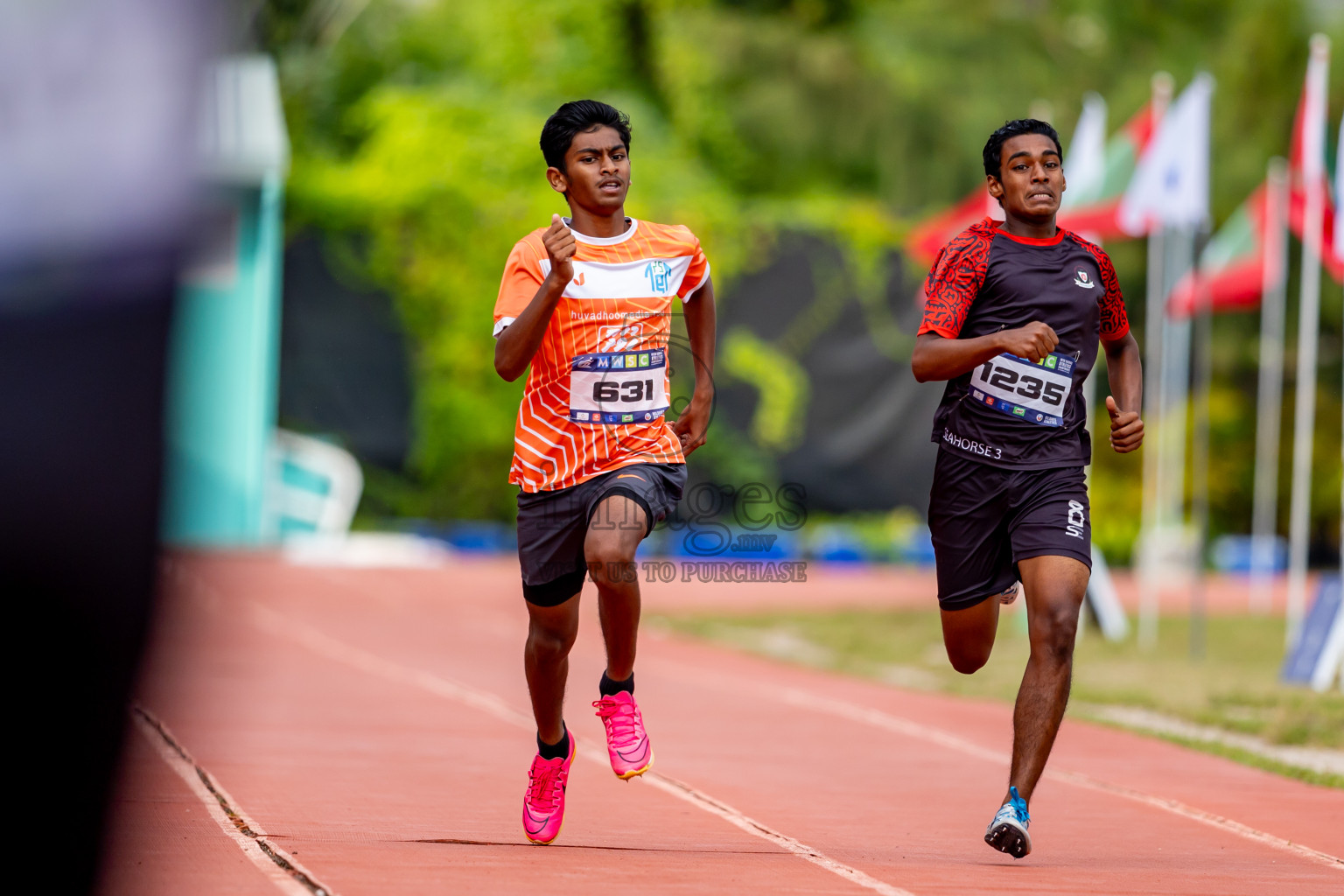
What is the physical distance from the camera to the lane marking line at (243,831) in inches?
171

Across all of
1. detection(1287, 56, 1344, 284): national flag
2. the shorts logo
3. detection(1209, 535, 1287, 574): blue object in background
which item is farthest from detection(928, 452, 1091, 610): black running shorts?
detection(1209, 535, 1287, 574): blue object in background

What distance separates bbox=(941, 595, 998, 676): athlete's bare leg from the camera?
5578 mm

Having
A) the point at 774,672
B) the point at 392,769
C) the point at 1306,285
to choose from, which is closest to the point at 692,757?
the point at 392,769

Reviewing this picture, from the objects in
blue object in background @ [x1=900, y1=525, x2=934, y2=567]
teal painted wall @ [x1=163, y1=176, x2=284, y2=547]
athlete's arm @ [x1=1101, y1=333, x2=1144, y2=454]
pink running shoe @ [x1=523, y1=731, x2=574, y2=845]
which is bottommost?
blue object in background @ [x1=900, y1=525, x2=934, y2=567]

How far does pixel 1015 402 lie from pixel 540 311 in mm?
1537

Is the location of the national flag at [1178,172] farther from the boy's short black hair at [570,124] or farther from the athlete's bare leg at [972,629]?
the boy's short black hair at [570,124]

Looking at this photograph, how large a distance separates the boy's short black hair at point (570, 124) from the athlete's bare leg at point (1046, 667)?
1772 mm

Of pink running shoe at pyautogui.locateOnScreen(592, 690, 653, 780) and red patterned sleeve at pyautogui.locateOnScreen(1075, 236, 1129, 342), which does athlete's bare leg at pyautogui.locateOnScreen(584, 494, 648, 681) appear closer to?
pink running shoe at pyautogui.locateOnScreen(592, 690, 653, 780)

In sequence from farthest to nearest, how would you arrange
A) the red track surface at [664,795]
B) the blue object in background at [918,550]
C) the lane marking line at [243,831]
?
the blue object in background at [918,550] < the red track surface at [664,795] < the lane marking line at [243,831]

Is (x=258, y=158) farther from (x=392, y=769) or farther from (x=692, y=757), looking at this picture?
(x=692, y=757)

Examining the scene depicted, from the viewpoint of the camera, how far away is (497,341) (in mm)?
5059

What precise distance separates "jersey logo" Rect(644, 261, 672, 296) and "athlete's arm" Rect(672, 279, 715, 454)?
258 mm

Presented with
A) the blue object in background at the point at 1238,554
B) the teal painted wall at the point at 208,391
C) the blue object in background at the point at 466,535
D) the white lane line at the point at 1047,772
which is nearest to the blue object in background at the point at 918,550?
the blue object in background at the point at 1238,554

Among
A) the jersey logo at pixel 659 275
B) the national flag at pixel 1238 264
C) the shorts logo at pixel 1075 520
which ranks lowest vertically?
the shorts logo at pixel 1075 520
